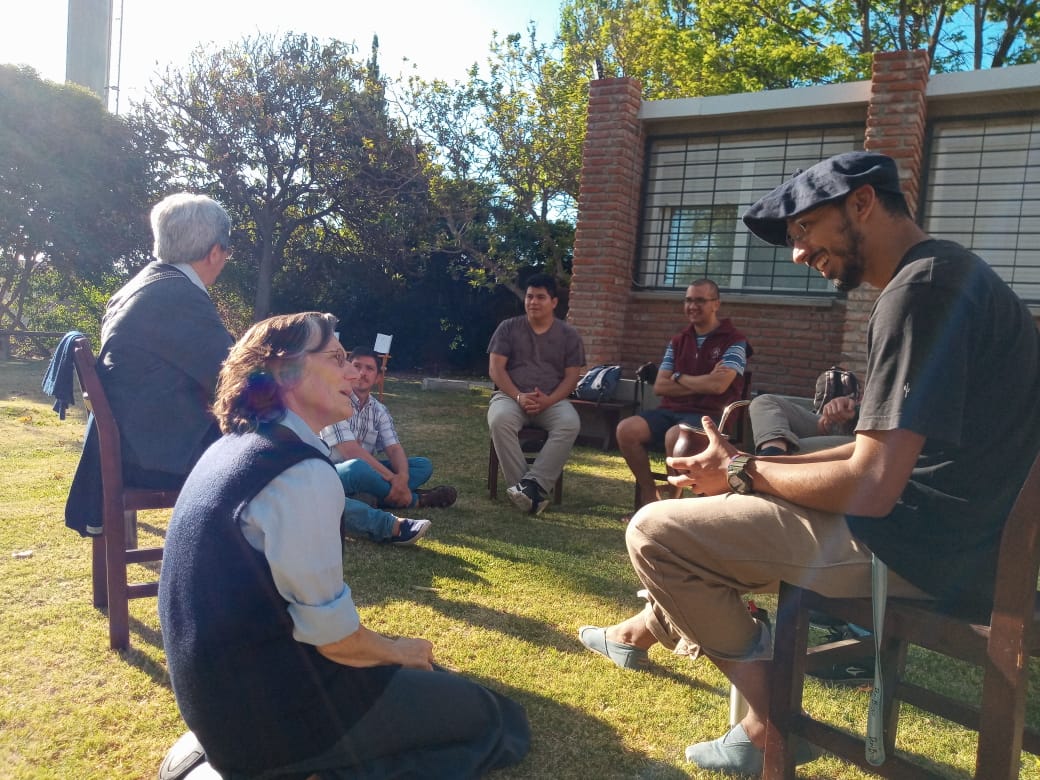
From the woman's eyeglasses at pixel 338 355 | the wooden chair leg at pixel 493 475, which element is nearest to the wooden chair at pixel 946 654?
the woman's eyeglasses at pixel 338 355

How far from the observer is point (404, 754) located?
6.86 ft

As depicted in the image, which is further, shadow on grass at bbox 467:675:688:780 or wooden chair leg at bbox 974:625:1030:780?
shadow on grass at bbox 467:675:688:780

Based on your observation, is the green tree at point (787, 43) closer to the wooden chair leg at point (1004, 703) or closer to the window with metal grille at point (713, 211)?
the window with metal grille at point (713, 211)

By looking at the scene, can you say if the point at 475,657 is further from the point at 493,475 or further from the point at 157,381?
the point at 493,475

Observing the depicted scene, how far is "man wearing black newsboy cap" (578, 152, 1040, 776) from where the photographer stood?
1751mm

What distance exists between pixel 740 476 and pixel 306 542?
1.14m

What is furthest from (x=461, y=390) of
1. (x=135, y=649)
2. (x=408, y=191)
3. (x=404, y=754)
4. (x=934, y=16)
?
(x=934, y=16)

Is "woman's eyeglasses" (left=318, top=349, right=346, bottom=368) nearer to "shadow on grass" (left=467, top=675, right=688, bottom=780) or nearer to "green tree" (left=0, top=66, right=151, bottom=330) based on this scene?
"shadow on grass" (left=467, top=675, right=688, bottom=780)

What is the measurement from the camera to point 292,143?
17.7m

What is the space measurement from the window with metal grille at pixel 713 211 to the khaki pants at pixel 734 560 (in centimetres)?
747

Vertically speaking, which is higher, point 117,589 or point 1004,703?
point 1004,703

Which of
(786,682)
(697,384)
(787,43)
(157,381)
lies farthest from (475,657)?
(787,43)

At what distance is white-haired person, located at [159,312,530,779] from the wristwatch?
0.95 m

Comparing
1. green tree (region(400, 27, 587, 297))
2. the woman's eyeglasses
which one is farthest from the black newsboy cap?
green tree (region(400, 27, 587, 297))
